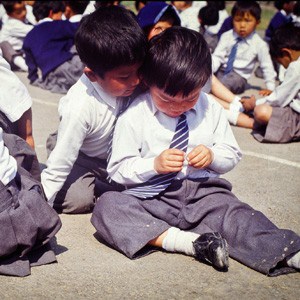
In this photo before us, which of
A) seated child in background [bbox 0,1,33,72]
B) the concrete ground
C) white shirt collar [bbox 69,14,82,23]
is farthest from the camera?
seated child in background [bbox 0,1,33,72]

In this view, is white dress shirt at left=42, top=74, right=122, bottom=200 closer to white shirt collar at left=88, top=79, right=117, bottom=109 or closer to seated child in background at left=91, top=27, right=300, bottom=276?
white shirt collar at left=88, top=79, right=117, bottom=109

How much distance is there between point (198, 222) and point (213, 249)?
358 mm

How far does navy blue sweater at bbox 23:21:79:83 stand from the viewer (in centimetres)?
683

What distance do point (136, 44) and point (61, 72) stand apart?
4113mm

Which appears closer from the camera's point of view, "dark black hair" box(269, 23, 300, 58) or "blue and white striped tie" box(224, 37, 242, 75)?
"dark black hair" box(269, 23, 300, 58)

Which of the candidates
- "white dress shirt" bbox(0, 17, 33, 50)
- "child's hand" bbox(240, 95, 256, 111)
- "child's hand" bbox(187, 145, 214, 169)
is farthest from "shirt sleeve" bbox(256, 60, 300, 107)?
"white dress shirt" bbox(0, 17, 33, 50)

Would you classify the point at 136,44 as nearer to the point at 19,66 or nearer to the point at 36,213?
the point at 36,213

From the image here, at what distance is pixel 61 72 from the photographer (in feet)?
22.1

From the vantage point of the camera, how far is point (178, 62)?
8.82 ft

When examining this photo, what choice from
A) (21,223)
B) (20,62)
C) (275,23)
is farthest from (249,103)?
(275,23)

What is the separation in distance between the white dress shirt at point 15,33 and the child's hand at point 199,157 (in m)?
6.02

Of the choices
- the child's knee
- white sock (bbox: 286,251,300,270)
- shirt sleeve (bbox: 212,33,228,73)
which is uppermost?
white sock (bbox: 286,251,300,270)

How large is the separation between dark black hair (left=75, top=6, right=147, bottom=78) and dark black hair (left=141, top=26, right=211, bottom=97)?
0.31ft

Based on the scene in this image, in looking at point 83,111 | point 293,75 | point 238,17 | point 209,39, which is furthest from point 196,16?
point 83,111
